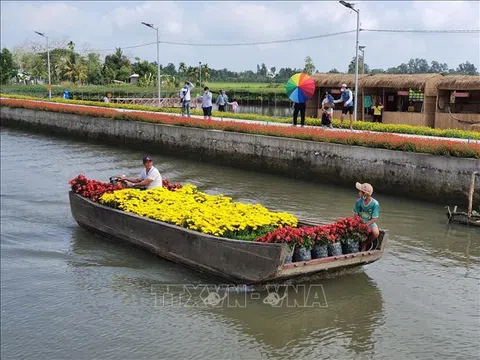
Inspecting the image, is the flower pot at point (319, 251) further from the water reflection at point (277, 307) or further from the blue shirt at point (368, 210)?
the blue shirt at point (368, 210)

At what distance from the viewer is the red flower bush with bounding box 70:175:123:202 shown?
13219 mm

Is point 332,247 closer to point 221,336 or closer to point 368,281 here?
point 368,281

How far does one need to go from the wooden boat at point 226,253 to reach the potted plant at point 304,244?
0.16m

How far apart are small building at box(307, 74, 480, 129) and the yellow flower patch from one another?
1690 centimetres

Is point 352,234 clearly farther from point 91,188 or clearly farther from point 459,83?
point 459,83

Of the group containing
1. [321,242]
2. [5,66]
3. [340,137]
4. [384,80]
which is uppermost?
[5,66]

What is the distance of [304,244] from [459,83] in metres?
19.2

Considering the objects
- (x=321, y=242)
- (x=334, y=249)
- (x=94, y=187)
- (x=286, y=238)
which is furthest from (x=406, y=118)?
(x=286, y=238)

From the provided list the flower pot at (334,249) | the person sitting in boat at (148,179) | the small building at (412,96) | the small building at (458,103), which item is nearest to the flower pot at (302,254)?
the flower pot at (334,249)

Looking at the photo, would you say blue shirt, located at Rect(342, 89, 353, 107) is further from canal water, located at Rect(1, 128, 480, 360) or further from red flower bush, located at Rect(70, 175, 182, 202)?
red flower bush, located at Rect(70, 175, 182, 202)

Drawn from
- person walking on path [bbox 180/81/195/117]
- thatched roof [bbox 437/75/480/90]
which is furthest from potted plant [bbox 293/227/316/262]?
person walking on path [bbox 180/81/195/117]

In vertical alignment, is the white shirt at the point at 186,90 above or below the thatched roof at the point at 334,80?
below

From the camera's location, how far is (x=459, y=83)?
1014 inches

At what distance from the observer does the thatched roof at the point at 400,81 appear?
27031 mm
